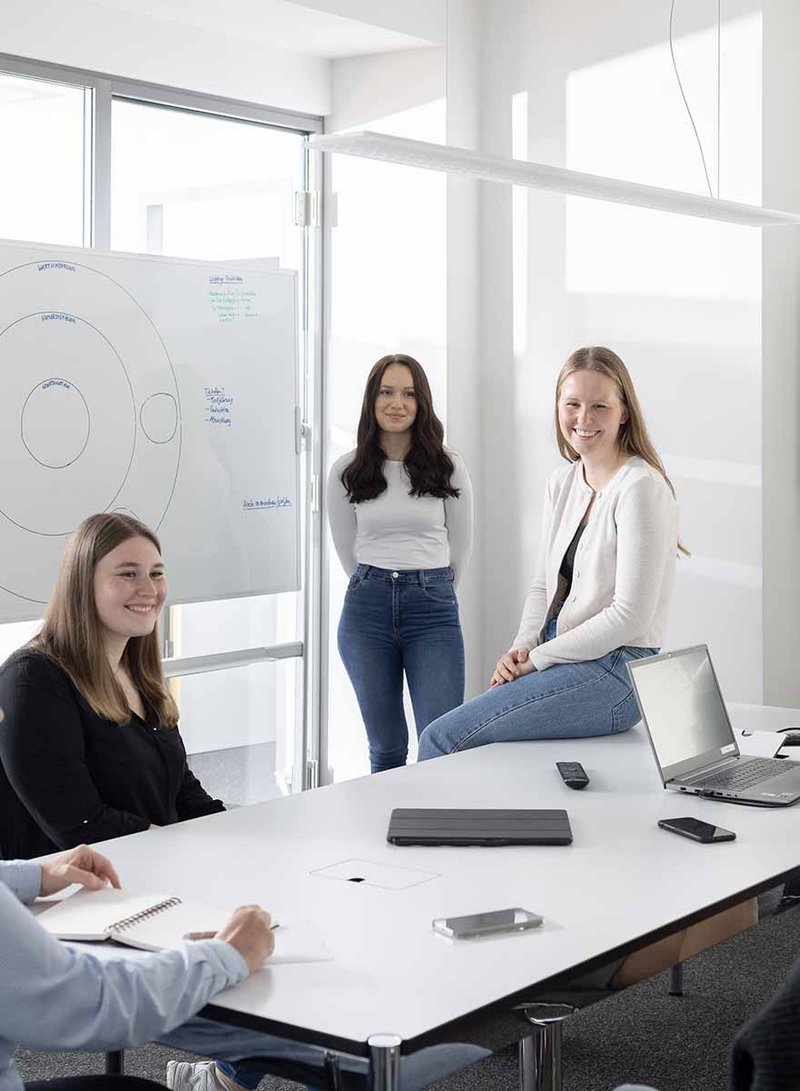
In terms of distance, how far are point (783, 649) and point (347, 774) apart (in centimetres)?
164

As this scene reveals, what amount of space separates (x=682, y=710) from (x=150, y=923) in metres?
1.27

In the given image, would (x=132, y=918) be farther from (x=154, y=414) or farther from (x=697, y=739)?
(x=154, y=414)

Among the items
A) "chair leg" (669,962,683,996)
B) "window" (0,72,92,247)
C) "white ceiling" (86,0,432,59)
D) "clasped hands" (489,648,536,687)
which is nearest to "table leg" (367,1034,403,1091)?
"clasped hands" (489,648,536,687)

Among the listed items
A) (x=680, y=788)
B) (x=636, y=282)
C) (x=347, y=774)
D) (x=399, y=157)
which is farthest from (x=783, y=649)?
(x=399, y=157)

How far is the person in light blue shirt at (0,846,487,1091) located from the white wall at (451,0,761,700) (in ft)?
10.2

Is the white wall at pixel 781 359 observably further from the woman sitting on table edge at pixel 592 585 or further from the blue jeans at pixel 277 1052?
the blue jeans at pixel 277 1052

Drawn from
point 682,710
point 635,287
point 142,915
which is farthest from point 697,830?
point 635,287

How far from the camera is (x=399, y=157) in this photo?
2775 millimetres

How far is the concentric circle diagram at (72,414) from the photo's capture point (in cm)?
377

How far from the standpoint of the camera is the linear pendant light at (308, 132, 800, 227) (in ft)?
8.46

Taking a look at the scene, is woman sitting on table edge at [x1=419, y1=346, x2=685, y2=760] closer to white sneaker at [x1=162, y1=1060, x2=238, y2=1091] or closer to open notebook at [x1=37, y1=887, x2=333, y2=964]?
white sneaker at [x1=162, y1=1060, x2=238, y2=1091]

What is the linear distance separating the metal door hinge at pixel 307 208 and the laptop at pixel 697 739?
278 cm

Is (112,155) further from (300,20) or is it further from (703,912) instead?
(703,912)

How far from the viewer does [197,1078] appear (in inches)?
92.4
